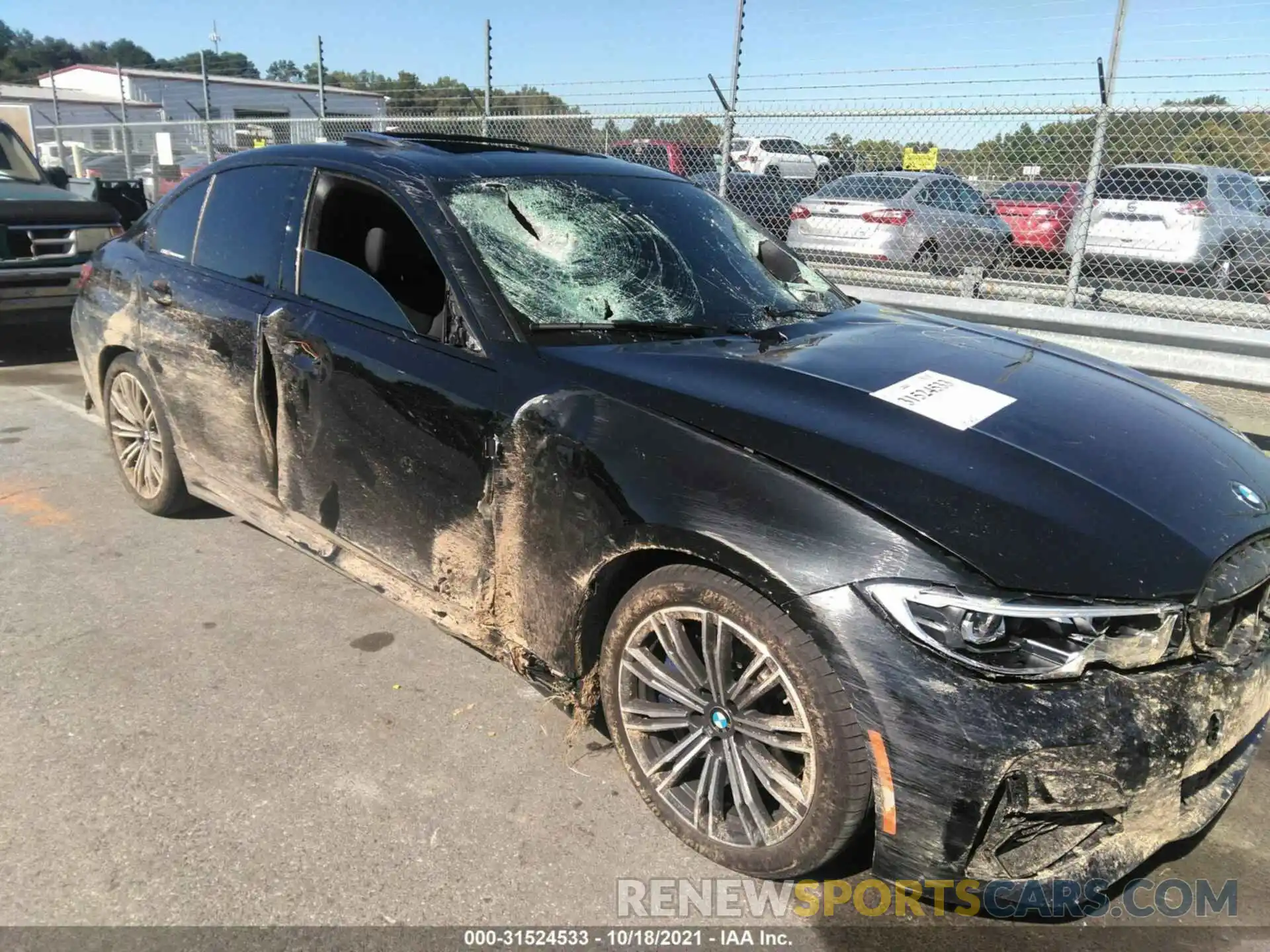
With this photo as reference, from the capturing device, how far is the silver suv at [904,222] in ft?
28.2

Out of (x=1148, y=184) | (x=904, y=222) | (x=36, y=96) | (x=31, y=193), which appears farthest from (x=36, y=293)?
(x=36, y=96)

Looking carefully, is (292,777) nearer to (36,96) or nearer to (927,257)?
(927,257)

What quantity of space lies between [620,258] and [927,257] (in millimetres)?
6161

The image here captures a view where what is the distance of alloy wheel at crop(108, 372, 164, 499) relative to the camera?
4.26 meters

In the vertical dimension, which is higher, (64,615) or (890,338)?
(890,338)

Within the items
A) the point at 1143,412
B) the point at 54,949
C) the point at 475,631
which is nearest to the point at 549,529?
the point at 475,631

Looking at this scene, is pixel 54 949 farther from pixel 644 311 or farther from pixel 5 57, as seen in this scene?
pixel 5 57

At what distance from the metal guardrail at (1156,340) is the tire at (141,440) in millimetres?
3531

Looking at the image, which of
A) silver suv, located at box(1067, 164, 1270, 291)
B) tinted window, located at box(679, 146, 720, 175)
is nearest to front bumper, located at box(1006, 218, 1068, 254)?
silver suv, located at box(1067, 164, 1270, 291)

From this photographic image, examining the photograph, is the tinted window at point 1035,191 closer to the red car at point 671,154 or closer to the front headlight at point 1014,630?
the red car at point 671,154

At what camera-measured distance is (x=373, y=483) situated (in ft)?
9.96

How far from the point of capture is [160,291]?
398 centimetres

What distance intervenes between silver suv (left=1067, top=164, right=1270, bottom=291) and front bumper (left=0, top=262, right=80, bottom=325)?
8523 millimetres

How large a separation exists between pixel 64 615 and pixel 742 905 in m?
2.83
